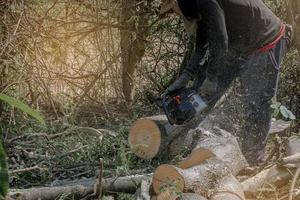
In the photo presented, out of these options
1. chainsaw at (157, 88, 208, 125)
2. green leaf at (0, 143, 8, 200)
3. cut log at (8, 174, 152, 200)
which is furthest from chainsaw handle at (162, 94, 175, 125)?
green leaf at (0, 143, 8, 200)

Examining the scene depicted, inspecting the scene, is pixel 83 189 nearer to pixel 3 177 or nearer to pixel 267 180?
pixel 267 180

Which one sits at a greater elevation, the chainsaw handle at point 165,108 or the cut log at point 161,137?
the chainsaw handle at point 165,108

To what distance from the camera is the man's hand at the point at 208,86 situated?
3.87 meters

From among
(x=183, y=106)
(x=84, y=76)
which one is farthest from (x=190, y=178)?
(x=84, y=76)

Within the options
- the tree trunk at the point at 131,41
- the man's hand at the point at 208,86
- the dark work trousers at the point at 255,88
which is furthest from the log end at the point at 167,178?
the tree trunk at the point at 131,41

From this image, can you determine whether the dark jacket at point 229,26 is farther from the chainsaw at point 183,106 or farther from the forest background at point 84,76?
the forest background at point 84,76

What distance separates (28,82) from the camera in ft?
15.6

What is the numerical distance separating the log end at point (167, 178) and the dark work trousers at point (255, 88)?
52.0 inches

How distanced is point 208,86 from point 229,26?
49 cm

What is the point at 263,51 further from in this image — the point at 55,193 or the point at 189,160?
the point at 55,193

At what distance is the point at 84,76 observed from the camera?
516 centimetres

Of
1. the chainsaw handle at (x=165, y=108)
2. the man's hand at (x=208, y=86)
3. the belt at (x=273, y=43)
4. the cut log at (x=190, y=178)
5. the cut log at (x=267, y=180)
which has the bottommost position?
the cut log at (x=267, y=180)

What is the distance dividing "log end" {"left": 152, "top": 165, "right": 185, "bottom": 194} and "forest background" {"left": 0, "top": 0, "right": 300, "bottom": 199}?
1.41ft

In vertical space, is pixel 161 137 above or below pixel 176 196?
above
